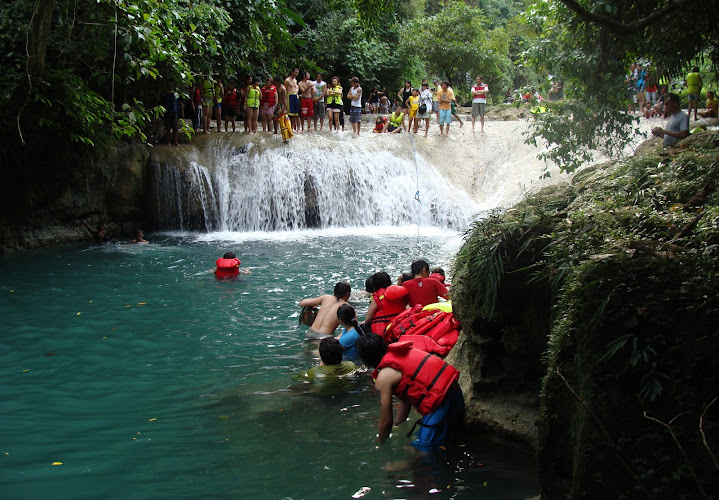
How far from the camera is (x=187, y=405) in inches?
250

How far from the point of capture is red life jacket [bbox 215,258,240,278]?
38.2 feet

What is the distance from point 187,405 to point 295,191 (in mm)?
12095

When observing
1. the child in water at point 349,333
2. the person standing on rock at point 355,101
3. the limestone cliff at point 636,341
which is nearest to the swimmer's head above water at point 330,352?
the child in water at point 349,333

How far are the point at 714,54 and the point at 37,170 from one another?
13.3m

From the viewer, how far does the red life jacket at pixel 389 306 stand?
759 centimetres

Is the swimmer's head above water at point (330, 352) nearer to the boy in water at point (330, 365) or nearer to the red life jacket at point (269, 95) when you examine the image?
the boy in water at point (330, 365)

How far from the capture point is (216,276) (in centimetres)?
1181

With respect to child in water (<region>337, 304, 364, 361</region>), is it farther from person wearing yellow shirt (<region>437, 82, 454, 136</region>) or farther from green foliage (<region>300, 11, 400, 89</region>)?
green foliage (<region>300, 11, 400, 89</region>)

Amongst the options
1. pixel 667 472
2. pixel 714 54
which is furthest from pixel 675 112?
pixel 667 472

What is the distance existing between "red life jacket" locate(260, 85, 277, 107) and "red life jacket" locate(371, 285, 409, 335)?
12.4 metres

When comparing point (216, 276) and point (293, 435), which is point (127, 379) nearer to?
point (293, 435)

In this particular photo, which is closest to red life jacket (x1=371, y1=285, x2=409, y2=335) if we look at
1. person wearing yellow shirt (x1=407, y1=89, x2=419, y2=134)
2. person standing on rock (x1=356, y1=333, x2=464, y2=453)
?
person standing on rock (x1=356, y1=333, x2=464, y2=453)

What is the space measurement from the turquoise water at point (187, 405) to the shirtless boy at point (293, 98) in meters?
8.39

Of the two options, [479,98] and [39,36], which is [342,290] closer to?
[39,36]
